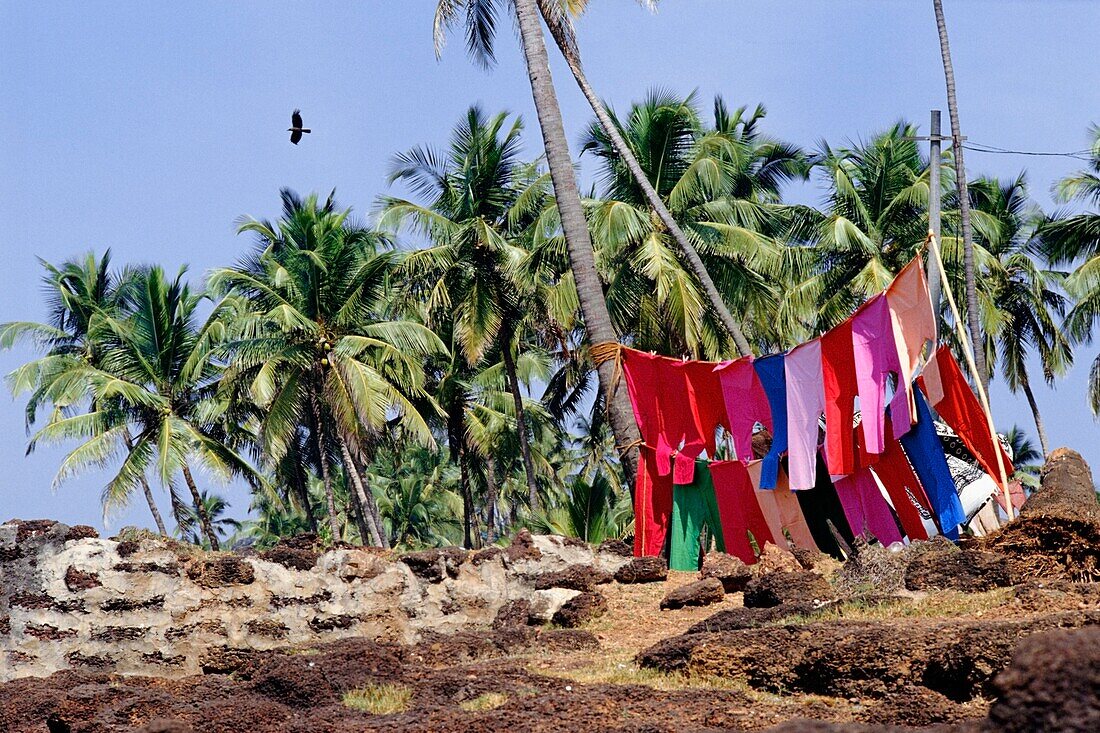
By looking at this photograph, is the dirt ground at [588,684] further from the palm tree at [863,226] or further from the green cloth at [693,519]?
the palm tree at [863,226]

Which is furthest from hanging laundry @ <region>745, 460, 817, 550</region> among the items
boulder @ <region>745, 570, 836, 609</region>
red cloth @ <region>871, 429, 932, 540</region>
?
boulder @ <region>745, 570, 836, 609</region>

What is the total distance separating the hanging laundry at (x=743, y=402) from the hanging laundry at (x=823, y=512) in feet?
2.95

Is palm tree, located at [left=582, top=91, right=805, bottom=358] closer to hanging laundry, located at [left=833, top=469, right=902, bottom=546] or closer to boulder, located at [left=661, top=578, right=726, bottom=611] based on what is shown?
hanging laundry, located at [left=833, top=469, right=902, bottom=546]

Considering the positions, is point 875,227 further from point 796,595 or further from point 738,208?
point 796,595

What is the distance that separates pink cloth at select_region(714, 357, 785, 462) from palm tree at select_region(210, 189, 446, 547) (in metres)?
13.2

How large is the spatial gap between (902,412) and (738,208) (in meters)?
13.6

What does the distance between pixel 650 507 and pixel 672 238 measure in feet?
33.0

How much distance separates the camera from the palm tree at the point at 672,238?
23797mm

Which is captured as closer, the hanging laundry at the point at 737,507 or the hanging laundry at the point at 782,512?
the hanging laundry at the point at 782,512

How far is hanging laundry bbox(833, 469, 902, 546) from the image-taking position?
13.9 m

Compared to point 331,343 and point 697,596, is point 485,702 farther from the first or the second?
point 331,343

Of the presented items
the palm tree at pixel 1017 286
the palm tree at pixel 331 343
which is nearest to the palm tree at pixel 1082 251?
the palm tree at pixel 1017 286

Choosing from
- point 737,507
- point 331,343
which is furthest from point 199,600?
point 331,343

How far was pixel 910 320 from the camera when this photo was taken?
13.5 metres
